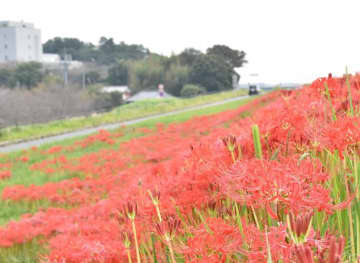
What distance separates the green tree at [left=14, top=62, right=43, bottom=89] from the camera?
5581 centimetres

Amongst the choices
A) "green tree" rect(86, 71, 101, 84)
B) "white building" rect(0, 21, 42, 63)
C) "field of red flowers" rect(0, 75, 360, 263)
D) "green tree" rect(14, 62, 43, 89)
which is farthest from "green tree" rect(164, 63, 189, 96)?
"field of red flowers" rect(0, 75, 360, 263)

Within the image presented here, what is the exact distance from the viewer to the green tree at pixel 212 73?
56688 mm

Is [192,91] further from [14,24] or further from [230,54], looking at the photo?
[14,24]

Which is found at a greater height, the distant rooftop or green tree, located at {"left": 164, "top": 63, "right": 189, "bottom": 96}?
the distant rooftop

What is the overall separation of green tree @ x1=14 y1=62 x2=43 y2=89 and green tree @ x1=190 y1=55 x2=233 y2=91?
67.2ft

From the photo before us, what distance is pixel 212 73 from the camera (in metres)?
56.9

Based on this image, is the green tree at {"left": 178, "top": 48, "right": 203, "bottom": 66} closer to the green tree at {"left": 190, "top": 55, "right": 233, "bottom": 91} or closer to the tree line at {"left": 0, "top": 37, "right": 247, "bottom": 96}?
the tree line at {"left": 0, "top": 37, "right": 247, "bottom": 96}

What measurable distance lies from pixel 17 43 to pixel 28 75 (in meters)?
43.3

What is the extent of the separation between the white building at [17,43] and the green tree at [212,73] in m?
49.0

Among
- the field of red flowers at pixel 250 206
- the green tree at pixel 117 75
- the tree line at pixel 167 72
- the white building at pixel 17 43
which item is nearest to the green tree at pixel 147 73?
the tree line at pixel 167 72

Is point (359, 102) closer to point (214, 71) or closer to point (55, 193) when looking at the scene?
point (55, 193)

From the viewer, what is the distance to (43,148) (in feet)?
41.1

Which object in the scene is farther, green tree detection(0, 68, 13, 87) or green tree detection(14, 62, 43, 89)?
green tree detection(14, 62, 43, 89)

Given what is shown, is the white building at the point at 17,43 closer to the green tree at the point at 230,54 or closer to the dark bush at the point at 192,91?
the green tree at the point at 230,54
